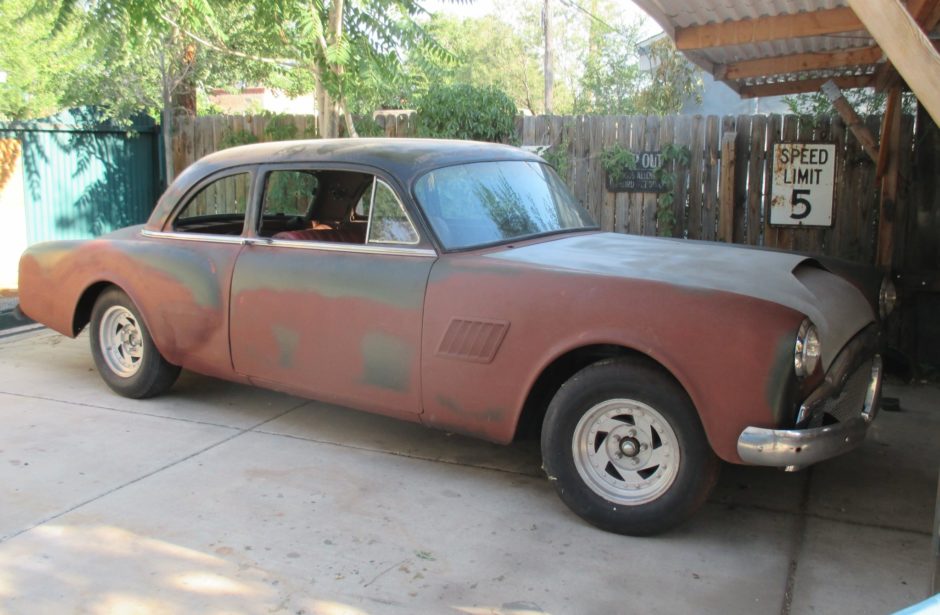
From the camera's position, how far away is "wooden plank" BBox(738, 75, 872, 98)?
776cm

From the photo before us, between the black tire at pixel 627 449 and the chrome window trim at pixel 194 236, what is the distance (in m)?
2.41

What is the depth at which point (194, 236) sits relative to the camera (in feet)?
18.2

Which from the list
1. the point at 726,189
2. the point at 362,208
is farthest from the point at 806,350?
the point at 726,189

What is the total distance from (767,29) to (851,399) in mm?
2981

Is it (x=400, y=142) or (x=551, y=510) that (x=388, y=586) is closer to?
(x=551, y=510)

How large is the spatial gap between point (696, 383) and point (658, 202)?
4.64 metres

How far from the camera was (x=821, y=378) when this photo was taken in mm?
3662

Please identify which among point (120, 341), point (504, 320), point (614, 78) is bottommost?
point (120, 341)

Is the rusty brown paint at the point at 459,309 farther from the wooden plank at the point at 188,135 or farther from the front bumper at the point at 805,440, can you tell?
the wooden plank at the point at 188,135

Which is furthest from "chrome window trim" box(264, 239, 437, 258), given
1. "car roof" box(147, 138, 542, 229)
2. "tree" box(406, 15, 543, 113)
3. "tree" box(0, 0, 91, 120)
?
"tree" box(406, 15, 543, 113)

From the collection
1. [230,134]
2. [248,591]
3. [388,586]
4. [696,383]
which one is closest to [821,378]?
[696,383]

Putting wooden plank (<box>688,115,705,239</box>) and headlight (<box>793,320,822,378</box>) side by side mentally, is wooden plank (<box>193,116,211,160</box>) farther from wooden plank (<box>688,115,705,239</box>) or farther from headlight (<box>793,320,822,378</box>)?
headlight (<box>793,320,822,378</box>)

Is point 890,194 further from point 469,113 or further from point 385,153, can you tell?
point 385,153

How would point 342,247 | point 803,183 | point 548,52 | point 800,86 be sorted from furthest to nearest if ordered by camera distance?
point 548,52 → point 800,86 → point 803,183 → point 342,247
